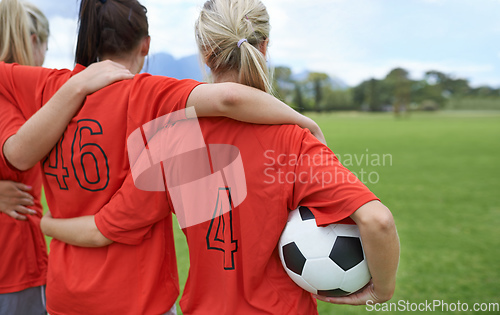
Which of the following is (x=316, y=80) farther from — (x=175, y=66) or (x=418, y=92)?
(x=418, y=92)

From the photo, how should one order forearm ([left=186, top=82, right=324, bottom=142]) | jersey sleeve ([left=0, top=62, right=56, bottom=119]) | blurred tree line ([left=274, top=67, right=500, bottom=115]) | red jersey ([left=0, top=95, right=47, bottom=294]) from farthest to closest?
1. blurred tree line ([left=274, top=67, right=500, bottom=115])
2. red jersey ([left=0, top=95, right=47, bottom=294])
3. jersey sleeve ([left=0, top=62, right=56, bottom=119])
4. forearm ([left=186, top=82, right=324, bottom=142])

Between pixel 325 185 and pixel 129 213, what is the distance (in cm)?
69

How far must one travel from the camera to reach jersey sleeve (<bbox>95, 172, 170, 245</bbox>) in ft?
4.55

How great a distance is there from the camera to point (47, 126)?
142 cm

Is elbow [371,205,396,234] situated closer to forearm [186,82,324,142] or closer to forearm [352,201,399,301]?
forearm [352,201,399,301]

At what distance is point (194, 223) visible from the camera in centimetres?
144

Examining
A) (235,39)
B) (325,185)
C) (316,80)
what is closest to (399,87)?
(316,80)

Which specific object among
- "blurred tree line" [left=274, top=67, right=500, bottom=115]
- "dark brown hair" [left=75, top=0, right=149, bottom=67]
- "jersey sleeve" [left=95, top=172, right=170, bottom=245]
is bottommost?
"blurred tree line" [left=274, top=67, right=500, bottom=115]

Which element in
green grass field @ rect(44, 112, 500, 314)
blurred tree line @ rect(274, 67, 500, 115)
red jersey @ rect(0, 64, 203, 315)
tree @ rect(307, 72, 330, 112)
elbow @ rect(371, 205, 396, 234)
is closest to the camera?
elbow @ rect(371, 205, 396, 234)

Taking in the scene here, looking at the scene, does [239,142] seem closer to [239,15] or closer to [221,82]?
[221,82]

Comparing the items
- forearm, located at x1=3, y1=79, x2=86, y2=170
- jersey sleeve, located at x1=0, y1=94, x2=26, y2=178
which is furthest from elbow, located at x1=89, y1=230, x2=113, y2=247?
jersey sleeve, located at x1=0, y1=94, x2=26, y2=178

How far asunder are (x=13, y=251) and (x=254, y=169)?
133 centimetres

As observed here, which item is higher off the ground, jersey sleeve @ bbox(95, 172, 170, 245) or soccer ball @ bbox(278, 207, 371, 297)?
jersey sleeve @ bbox(95, 172, 170, 245)

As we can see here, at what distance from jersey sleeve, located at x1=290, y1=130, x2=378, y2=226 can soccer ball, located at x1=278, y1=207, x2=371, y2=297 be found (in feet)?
0.20
